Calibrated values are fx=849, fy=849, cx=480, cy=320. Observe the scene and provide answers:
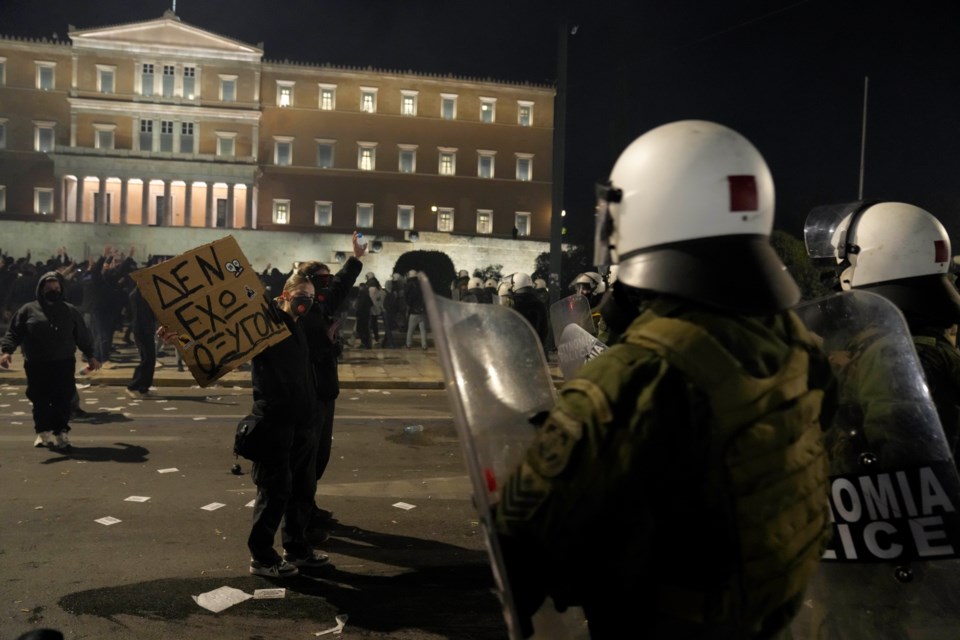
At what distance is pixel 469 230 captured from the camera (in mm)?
60906

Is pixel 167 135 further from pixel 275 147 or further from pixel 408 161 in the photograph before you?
pixel 408 161

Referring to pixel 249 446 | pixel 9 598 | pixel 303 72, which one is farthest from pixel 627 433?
pixel 303 72

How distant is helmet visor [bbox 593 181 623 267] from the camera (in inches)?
70.5

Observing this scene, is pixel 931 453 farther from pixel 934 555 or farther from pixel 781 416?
pixel 781 416

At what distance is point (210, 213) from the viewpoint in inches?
2244

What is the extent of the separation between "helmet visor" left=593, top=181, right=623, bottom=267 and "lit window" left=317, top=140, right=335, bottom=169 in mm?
58415

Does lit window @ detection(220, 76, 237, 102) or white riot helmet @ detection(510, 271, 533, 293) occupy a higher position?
lit window @ detection(220, 76, 237, 102)

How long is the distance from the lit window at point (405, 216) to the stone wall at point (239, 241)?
133 inches

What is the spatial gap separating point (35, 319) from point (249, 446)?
4.71m

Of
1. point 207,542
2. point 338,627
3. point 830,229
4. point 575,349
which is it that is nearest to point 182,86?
point 207,542

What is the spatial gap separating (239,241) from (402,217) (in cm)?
1265

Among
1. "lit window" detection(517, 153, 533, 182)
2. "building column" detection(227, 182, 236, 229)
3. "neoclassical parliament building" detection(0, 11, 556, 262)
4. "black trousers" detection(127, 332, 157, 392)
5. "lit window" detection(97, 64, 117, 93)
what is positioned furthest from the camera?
"lit window" detection(517, 153, 533, 182)

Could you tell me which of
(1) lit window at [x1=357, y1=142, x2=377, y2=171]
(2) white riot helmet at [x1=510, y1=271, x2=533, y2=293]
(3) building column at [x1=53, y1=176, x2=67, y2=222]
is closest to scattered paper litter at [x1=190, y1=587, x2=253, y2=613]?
(2) white riot helmet at [x1=510, y1=271, x2=533, y2=293]

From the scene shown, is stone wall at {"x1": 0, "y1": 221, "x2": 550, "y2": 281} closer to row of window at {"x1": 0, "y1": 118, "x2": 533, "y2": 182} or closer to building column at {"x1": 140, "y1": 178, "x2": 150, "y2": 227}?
building column at {"x1": 140, "y1": 178, "x2": 150, "y2": 227}
